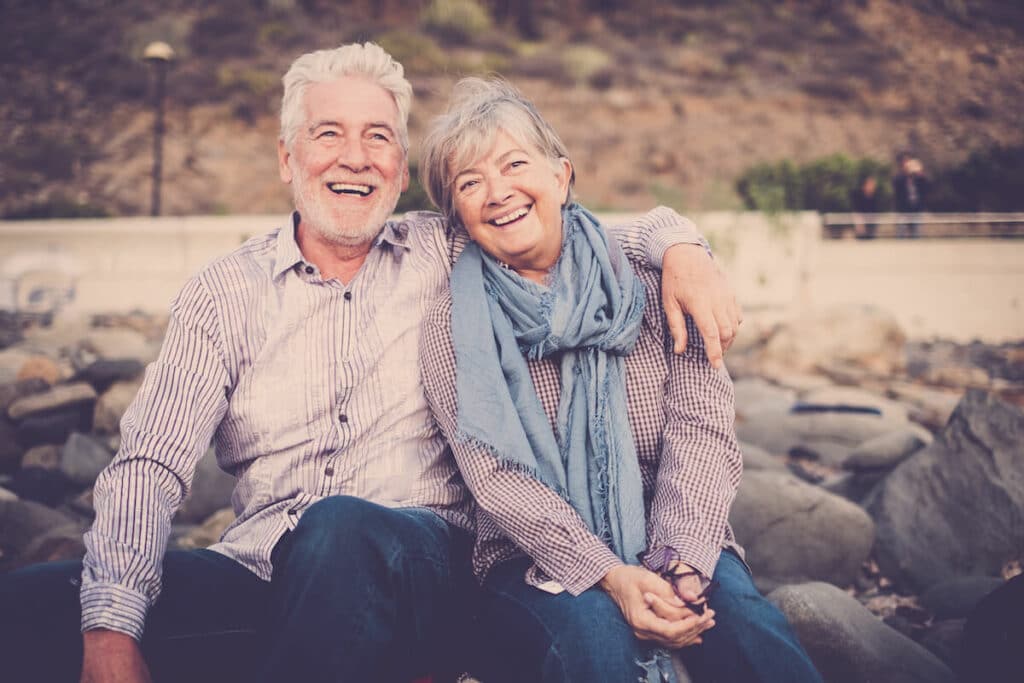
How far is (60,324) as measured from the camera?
356 inches

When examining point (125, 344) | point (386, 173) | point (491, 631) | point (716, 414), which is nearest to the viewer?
point (491, 631)

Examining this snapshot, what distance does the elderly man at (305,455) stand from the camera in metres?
2.09

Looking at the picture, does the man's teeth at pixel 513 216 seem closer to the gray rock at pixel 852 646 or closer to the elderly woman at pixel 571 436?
the elderly woman at pixel 571 436

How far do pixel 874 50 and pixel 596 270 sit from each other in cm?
3083

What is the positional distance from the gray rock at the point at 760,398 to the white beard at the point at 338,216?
5.00 m

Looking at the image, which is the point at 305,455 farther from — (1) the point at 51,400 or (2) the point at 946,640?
(1) the point at 51,400

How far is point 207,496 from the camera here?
4746 millimetres

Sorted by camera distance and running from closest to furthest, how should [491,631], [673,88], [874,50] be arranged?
[491,631] < [673,88] < [874,50]

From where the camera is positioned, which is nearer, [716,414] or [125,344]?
[716,414]

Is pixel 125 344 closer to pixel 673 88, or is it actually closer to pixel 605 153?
pixel 605 153

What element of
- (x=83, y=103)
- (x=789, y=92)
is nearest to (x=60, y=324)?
(x=83, y=103)

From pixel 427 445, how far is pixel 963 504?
283 centimetres

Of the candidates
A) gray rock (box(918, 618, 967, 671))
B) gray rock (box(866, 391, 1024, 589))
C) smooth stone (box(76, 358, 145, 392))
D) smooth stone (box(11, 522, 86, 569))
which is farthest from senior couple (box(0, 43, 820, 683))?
smooth stone (box(76, 358, 145, 392))

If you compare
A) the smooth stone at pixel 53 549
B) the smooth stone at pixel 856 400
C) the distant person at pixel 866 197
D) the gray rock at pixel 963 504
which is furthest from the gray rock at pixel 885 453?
the distant person at pixel 866 197
